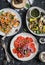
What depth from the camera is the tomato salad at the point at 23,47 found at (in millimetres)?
2582

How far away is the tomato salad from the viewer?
8.47ft

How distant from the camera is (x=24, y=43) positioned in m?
2.61

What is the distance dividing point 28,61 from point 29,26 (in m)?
0.23

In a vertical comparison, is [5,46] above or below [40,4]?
below

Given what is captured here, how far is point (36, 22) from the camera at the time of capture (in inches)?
105

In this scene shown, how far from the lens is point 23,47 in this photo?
8.46ft

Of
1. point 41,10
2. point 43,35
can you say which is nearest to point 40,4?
point 41,10

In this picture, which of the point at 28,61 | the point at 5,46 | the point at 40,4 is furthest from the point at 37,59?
the point at 40,4

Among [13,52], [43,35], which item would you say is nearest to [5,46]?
[13,52]

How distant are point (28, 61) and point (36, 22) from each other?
0.86ft

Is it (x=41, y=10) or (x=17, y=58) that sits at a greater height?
(x=41, y=10)

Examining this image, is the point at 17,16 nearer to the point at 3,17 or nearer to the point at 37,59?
the point at 3,17

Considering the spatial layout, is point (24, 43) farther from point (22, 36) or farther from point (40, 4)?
point (40, 4)

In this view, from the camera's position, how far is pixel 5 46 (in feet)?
8.57
